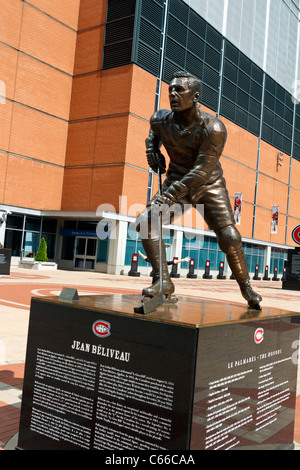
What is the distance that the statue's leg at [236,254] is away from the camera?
4.04m

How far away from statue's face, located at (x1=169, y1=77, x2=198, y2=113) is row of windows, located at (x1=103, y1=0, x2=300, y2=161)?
83.6 ft

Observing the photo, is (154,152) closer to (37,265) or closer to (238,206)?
(37,265)

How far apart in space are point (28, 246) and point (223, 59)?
2050cm

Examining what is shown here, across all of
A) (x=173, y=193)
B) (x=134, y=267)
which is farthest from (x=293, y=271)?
(x=173, y=193)

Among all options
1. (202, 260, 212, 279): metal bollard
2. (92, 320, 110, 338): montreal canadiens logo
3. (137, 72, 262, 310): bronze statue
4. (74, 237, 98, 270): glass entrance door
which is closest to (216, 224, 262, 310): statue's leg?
(137, 72, 262, 310): bronze statue

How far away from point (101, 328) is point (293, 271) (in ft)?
80.7

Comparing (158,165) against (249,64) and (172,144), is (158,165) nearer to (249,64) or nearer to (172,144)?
(172,144)

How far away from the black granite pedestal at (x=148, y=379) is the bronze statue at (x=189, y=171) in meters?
0.58

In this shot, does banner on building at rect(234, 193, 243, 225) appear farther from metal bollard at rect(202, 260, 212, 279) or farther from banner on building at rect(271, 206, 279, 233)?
banner on building at rect(271, 206, 279, 233)

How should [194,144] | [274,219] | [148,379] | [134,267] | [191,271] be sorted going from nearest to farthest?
[148,379]
[194,144]
[134,267]
[191,271]
[274,219]

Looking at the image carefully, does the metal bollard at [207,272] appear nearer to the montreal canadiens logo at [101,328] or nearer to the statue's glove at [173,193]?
the statue's glove at [173,193]

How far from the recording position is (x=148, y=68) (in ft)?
93.1

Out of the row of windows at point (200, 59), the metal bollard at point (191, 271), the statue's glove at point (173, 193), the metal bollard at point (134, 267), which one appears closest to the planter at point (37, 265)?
the metal bollard at point (134, 267)

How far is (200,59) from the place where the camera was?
32844 millimetres
